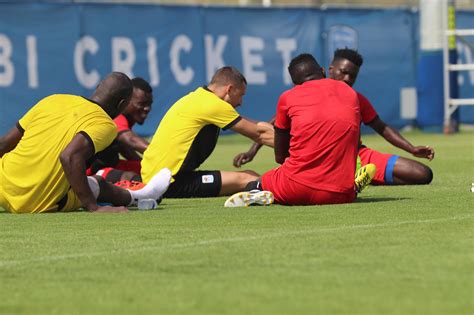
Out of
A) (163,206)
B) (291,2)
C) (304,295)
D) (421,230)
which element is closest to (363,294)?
(304,295)

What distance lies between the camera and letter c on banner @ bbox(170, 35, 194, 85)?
82.2 feet

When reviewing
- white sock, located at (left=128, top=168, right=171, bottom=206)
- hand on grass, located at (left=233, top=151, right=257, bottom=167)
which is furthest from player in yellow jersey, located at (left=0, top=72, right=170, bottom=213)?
hand on grass, located at (left=233, top=151, right=257, bottom=167)

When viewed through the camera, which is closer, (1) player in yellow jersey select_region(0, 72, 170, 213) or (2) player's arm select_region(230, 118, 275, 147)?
(1) player in yellow jersey select_region(0, 72, 170, 213)

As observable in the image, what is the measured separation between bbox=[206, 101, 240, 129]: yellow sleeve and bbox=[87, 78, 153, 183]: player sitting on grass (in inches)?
47.3

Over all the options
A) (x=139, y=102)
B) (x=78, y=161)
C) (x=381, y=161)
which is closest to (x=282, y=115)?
(x=78, y=161)

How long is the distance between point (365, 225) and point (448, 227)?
56 cm

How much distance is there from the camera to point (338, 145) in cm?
1037

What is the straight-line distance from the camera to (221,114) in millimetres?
11328

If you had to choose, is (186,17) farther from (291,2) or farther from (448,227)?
(448,227)

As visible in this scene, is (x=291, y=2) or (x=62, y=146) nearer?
(x=62, y=146)

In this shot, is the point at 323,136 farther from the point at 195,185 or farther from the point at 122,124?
the point at 122,124

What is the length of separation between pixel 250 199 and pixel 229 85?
3.98ft

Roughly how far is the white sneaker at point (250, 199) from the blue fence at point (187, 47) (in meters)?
12.4

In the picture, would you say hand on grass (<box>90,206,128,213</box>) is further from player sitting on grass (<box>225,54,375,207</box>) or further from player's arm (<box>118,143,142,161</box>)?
player's arm (<box>118,143,142,161</box>)
